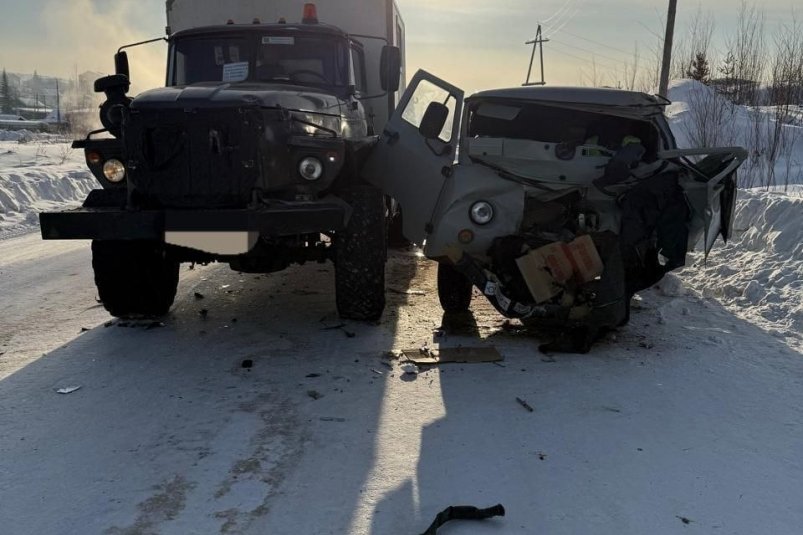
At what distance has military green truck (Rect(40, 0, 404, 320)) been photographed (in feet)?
14.7

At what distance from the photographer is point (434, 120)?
5305mm

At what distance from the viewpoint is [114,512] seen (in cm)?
277

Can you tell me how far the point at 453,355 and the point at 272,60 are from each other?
3.36m

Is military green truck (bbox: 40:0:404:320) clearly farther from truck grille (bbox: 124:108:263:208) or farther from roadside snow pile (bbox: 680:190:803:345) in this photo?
roadside snow pile (bbox: 680:190:803:345)

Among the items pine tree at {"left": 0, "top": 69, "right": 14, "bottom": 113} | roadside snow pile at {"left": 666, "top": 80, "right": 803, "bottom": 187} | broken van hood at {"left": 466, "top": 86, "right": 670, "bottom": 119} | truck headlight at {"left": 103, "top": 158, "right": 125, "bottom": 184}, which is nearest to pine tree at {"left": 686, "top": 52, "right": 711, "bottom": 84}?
roadside snow pile at {"left": 666, "top": 80, "right": 803, "bottom": 187}

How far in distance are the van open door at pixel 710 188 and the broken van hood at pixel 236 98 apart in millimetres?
2985

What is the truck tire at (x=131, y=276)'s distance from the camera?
5.33 m

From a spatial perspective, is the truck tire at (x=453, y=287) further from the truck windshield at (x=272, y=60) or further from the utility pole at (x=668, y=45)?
the utility pole at (x=668, y=45)

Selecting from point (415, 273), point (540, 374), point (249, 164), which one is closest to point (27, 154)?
point (415, 273)

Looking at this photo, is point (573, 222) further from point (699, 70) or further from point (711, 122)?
point (699, 70)

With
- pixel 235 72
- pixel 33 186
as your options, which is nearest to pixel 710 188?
pixel 235 72

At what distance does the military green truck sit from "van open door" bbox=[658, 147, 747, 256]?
2.53 metres

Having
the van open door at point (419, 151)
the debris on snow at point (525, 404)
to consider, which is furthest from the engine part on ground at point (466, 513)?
the van open door at point (419, 151)

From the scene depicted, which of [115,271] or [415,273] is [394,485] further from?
[415,273]
